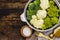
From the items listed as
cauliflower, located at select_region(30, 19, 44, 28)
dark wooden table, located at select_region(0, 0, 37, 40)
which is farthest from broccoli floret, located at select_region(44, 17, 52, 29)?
dark wooden table, located at select_region(0, 0, 37, 40)

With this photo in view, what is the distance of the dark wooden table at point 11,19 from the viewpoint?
4.40ft

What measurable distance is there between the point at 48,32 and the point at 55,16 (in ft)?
0.30

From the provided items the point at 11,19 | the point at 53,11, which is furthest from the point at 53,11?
the point at 11,19

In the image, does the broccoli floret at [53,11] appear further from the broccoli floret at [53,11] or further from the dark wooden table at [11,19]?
the dark wooden table at [11,19]

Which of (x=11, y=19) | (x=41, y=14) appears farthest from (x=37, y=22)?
(x=11, y=19)

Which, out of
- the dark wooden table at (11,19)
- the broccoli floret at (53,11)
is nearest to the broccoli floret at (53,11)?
the broccoli floret at (53,11)

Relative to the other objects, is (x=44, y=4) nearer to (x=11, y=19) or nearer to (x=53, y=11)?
(x=53, y=11)

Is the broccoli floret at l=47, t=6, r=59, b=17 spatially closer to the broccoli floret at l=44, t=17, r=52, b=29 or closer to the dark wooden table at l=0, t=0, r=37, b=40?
the broccoli floret at l=44, t=17, r=52, b=29

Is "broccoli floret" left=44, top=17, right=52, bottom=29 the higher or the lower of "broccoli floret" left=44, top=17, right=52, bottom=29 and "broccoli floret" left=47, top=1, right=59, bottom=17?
the lower

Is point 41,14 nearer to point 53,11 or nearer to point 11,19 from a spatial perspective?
point 53,11

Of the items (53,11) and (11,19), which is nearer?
(53,11)

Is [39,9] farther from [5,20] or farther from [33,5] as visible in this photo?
[5,20]

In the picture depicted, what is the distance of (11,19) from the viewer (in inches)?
53.2

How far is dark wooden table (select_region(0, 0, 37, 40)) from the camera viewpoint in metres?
1.34
